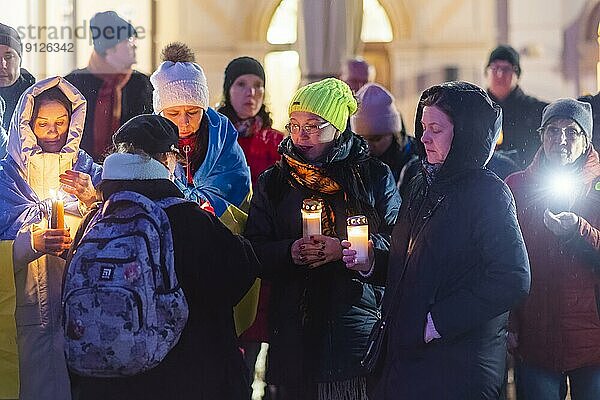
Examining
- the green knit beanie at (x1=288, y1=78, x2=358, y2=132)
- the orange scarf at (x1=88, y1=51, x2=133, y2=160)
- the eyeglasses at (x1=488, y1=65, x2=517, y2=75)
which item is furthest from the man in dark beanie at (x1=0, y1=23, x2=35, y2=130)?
the eyeglasses at (x1=488, y1=65, x2=517, y2=75)

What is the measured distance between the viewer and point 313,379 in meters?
3.92

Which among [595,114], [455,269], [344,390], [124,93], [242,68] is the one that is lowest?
[344,390]

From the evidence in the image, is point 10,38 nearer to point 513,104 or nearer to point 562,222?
point 513,104

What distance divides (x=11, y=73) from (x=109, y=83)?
387 millimetres

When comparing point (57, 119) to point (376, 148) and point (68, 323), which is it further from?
point (376, 148)

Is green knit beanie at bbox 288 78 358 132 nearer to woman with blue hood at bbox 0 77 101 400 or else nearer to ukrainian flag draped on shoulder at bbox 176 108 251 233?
ukrainian flag draped on shoulder at bbox 176 108 251 233

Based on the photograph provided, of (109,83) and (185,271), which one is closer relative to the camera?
(185,271)

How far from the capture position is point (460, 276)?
11.0 ft

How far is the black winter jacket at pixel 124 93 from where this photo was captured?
14.4 ft

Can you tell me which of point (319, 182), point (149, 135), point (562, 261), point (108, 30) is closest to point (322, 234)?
point (319, 182)

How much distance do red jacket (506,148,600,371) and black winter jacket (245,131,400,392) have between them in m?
0.55

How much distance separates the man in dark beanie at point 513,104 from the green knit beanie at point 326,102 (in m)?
0.77

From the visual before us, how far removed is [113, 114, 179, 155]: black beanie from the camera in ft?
11.2

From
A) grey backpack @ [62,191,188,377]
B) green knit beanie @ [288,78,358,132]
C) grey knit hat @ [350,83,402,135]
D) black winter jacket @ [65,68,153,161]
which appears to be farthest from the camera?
grey knit hat @ [350,83,402,135]
